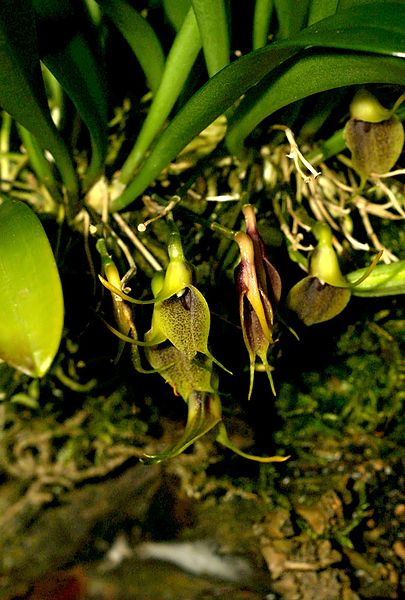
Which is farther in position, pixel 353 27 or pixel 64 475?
pixel 64 475

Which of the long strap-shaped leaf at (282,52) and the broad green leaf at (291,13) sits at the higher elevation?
the broad green leaf at (291,13)

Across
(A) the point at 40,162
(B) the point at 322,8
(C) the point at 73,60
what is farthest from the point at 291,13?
(A) the point at 40,162

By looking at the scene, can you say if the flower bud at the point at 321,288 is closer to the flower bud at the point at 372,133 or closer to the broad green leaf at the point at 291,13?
the flower bud at the point at 372,133

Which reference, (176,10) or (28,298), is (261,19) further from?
(28,298)

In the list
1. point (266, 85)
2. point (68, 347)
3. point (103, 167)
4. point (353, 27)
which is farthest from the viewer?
point (68, 347)

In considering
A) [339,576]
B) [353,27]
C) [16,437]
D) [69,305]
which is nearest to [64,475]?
[16,437]

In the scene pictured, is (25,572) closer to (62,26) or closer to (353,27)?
(62,26)

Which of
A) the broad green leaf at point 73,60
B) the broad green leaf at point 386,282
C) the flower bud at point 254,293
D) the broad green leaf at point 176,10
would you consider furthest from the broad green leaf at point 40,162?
the broad green leaf at point 386,282
